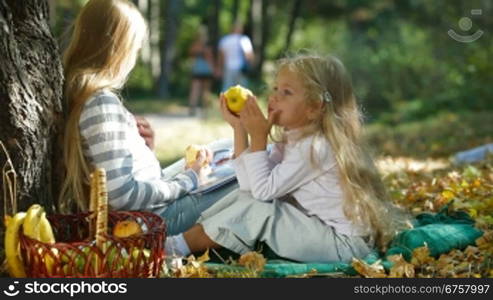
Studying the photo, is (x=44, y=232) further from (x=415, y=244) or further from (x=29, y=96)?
(x=415, y=244)

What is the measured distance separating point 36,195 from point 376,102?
42.7 feet

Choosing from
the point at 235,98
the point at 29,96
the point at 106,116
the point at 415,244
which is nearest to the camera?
the point at 29,96

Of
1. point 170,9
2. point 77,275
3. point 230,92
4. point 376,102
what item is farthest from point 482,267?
point 170,9

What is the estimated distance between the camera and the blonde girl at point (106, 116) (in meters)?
3.95

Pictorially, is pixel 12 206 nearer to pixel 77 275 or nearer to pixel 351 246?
pixel 77 275

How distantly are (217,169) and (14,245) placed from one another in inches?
61.9

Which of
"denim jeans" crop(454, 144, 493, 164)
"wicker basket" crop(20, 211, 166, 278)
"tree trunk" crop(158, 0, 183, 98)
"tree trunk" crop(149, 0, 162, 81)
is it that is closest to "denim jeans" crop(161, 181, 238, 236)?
"wicker basket" crop(20, 211, 166, 278)

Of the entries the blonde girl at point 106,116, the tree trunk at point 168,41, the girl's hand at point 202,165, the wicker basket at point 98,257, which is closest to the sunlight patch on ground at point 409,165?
the girl's hand at point 202,165

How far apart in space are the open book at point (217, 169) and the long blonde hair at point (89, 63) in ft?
2.35

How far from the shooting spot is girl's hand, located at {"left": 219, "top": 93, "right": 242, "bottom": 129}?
4.29m

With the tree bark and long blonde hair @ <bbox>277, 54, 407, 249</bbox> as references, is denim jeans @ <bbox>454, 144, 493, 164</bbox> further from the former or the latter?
the tree bark

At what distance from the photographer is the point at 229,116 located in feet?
14.3

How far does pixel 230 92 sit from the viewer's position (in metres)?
4.36

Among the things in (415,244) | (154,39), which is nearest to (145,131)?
(415,244)
